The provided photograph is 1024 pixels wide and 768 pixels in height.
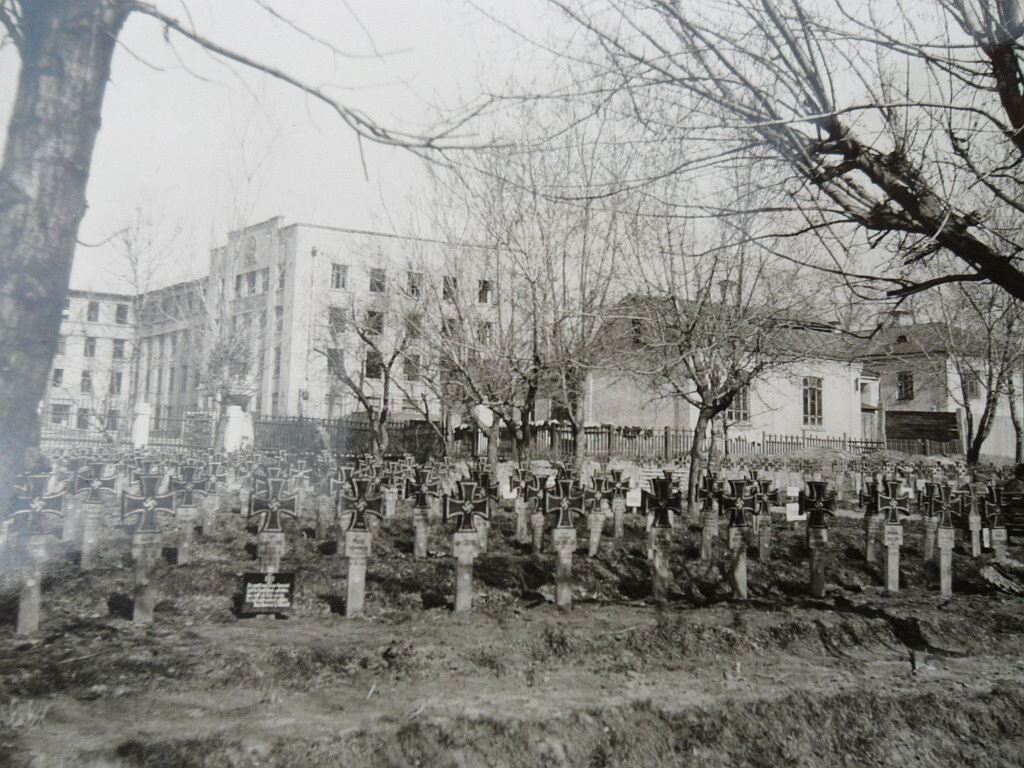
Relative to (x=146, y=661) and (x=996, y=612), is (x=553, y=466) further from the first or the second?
(x=146, y=661)

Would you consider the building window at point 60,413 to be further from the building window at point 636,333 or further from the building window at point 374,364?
the building window at point 374,364

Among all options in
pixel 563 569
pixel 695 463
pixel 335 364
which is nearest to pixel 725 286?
pixel 695 463

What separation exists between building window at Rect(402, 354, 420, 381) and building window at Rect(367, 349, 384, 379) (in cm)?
67

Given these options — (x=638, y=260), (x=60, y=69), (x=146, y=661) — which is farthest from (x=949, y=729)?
(x=638, y=260)

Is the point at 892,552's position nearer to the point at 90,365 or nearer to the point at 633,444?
the point at 90,365

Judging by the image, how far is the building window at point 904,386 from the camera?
36069mm

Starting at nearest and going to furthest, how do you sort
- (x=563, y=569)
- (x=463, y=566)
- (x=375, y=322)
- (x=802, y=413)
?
(x=463, y=566)
(x=563, y=569)
(x=375, y=322)
(x=802, y=413)

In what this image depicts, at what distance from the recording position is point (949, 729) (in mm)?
4215

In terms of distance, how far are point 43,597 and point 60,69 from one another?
2.77m

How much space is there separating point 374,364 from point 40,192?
16685 millimetres

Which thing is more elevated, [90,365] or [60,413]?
[90,365]

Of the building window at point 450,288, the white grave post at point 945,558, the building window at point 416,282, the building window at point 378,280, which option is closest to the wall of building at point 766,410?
the building window at point 378,280

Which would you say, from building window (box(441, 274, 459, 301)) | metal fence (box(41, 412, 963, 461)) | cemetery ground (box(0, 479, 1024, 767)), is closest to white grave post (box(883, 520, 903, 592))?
cemetery ground (box(0, 479, 1024, 767))

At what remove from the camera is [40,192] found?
9.91 ft
